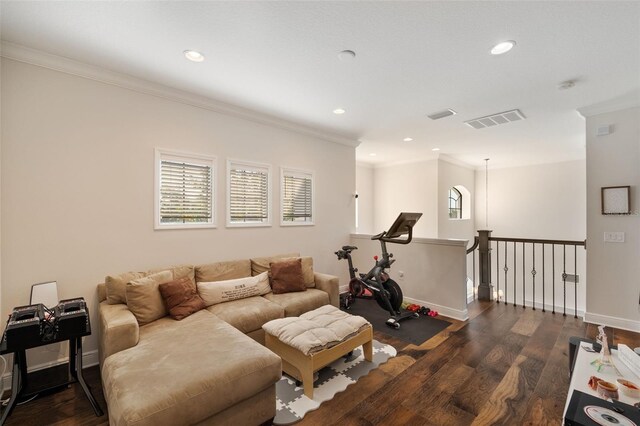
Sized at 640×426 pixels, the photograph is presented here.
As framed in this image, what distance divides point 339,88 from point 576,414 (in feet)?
10.5

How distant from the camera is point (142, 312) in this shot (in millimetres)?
2555

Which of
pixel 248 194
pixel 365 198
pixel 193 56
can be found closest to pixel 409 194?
pixel 365 198

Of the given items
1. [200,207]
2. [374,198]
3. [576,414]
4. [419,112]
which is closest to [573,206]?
[374,198]

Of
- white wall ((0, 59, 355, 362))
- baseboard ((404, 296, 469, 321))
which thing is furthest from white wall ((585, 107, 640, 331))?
white wall ((0, 59, 355, 362))

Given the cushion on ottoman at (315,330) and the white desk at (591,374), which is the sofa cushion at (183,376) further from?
the white desk at (591,374)

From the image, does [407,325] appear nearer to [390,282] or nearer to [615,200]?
[390,282]

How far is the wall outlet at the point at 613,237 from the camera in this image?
11.6 feet

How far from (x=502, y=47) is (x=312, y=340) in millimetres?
2953

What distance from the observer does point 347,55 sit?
8.26ft

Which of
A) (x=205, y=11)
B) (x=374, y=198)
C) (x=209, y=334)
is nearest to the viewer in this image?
(x=205, y=11)

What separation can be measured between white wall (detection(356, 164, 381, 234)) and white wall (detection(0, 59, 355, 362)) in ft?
13.7

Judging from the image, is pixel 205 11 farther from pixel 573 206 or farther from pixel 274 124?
pixel 573 206

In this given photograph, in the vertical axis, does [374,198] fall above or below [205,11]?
below

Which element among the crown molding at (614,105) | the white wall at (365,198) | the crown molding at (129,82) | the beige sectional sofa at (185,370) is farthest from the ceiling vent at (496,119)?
the beige sectional sofa at (185,370)
